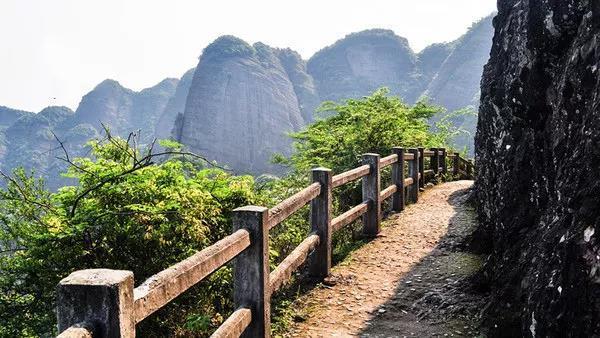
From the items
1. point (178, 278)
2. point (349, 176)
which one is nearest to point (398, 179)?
point (349, 176)

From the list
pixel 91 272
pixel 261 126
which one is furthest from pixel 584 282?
pixel 261 126

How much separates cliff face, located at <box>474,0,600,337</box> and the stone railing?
6.48ft

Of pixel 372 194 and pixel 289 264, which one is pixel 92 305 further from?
pixel 372 194

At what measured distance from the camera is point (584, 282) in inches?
94.2

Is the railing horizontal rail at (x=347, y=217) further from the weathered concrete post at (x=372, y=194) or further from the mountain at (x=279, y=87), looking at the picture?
the mountain at (x=279, y=87)

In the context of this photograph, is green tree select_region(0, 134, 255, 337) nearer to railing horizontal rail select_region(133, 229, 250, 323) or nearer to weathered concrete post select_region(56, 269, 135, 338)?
railing horizontal rail select_region(133, 229, 250, 323)

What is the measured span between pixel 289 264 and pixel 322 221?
114 centimetres

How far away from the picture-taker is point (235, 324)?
3.46m

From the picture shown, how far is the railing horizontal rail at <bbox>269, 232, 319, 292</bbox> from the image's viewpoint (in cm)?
447

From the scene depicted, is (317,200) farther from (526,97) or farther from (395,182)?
(395,182)

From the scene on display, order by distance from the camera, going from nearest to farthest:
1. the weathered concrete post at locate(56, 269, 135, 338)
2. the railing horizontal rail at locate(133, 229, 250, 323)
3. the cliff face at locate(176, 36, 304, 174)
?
the weathered concrete post at locate(56, 269, 135, 338), the railing horizontal rail at locate(133, 229, 250, 323), the cliff face at locate(176, 36, 304, 174)

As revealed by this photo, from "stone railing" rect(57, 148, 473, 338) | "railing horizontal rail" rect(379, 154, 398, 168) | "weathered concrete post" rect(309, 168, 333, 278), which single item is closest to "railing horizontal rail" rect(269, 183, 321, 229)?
"stone railing" rect(57, 148, 473, 338)

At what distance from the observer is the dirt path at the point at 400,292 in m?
4.82

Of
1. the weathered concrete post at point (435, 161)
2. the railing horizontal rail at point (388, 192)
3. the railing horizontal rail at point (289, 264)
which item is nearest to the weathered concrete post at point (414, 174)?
the railing horizontal rail at point (388, 192)
